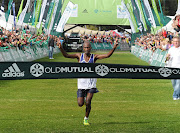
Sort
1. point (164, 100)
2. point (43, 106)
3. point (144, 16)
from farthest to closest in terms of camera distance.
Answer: point (144, 16) < point (164, 100) < point (43, 106)

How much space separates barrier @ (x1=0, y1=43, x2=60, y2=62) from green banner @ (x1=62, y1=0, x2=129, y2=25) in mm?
17373

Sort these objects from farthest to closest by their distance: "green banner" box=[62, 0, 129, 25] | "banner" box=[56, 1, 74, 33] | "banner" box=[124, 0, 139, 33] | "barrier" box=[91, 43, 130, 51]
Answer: "barrier" box=[91, 43, 130, 51]
"green banner" box=[62, 0, 129, 25]
"banner" box=[124, 0, 139, 33]
"banner" box=[56, 1, 74, 33]

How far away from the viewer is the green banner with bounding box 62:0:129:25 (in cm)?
6475

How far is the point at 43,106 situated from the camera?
13273 millimetres

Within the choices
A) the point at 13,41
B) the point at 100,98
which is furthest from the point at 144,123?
the point at 13,41

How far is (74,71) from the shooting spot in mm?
8109

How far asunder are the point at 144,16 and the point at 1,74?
40364 millimetres

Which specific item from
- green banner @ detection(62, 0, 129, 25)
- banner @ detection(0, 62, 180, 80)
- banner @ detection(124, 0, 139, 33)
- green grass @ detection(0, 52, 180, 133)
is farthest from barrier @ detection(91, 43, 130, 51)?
banner @ detection(0, 62, 180, 80)

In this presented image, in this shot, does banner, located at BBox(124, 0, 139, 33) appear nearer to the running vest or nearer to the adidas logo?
A: the running vest

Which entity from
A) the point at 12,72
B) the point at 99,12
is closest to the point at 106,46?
the point at 99,12

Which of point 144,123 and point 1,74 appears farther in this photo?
point 144,123

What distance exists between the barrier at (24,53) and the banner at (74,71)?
57.3 ft

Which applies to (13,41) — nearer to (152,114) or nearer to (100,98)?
(100,98)

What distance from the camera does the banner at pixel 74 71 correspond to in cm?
793
